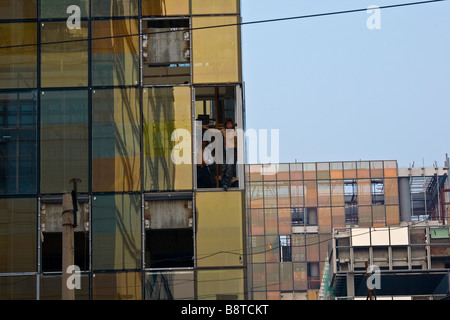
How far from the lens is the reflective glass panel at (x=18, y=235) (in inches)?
1069

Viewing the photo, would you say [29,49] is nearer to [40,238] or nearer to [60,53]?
[60,53]

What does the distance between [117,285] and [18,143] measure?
6.03 m

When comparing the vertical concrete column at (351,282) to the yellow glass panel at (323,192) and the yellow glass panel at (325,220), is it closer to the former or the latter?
the yellow glass panel at (325,220)

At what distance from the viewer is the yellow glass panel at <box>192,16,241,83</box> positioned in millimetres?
28578

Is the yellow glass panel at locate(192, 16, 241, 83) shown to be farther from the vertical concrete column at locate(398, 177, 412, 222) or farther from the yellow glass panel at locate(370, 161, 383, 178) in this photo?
the yellow glass panel at locate(370, 161, 383, 178)

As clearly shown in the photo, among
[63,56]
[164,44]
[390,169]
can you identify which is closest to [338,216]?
[390,169]

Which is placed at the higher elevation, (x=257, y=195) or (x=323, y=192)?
(x=323, y=192)

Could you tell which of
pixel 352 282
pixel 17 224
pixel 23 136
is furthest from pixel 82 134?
pixel 352 282

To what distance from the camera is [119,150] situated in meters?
27.9

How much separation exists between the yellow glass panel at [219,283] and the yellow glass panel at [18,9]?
11.0 m

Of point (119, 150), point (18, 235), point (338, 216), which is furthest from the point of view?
point (338, 216)

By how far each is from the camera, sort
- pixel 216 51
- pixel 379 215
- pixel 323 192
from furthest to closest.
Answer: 1. pixel 323 192
2. pixel 379 215
3. pixel 216 51

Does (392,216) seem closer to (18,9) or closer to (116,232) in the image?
(116,232)

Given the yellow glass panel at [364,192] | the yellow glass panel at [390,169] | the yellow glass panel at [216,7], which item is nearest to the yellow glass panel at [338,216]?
the yellow glass panel at [364,192]
